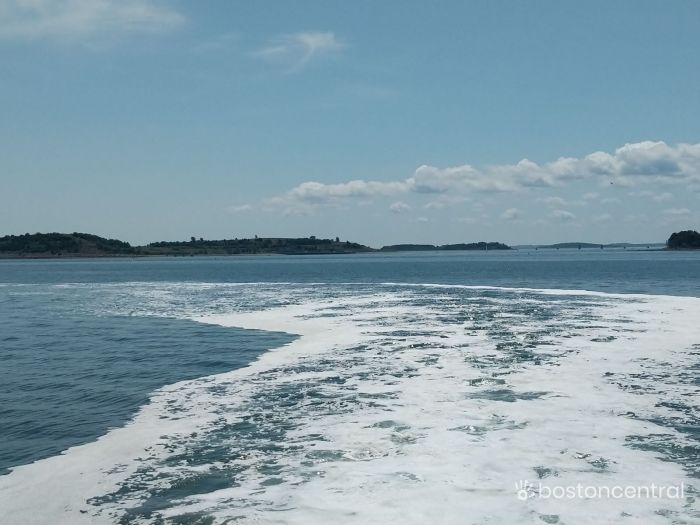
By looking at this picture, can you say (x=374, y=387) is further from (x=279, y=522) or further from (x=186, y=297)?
(x=186, y=297)

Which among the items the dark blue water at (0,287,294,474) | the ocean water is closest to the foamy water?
the ocean water

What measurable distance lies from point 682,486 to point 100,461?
11.1m

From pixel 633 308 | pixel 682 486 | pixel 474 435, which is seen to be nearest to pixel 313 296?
pixel 633 308

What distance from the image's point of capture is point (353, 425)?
1496 centimetres

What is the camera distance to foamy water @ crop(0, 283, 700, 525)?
10242mm

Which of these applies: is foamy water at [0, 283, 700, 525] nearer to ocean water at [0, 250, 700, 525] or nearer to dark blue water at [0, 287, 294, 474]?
ocean water at [0, 250, 700, 525]

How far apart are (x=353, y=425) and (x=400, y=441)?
1.64 meters

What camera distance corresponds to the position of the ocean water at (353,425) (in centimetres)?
1041

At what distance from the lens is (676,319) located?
3362cm

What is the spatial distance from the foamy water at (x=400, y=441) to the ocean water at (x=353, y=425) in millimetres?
56

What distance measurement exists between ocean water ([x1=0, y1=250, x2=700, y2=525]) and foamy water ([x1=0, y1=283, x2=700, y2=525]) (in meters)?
0.06

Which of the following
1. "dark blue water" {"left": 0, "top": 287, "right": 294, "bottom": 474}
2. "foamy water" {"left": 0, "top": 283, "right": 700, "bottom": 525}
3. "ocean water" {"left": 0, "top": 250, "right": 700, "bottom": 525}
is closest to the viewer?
"foamy water" {"left": 0, "top": 283, "right": 700, "bottom": 525}

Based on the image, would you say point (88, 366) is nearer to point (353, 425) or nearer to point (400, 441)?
point (353, 425)

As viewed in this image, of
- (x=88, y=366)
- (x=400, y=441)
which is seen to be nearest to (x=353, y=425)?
(x=400, y=441)
